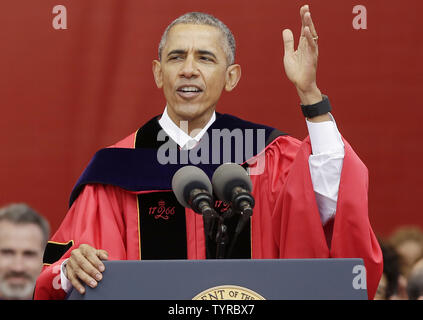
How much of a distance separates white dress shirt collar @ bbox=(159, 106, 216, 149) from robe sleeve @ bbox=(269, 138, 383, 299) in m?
0.52

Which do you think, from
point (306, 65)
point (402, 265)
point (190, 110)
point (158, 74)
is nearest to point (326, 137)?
point (306, 65)

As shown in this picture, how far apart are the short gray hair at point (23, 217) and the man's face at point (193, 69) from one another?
151cm

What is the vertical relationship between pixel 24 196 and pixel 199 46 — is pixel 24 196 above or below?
below

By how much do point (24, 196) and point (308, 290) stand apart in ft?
10.9

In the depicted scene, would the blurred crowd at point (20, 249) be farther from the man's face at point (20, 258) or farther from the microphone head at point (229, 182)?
the microphone head at point (229, 182)

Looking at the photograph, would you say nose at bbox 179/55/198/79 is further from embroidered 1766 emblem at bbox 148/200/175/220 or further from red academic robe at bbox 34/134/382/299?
embroidered 1766 emblem at bbox 148/200/175/220

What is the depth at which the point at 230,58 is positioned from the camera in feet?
12.5

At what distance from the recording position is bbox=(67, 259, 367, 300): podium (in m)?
2.44

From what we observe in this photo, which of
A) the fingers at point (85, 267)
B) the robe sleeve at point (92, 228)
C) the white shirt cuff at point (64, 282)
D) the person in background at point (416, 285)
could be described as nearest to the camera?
the fingers at point (85, 267)

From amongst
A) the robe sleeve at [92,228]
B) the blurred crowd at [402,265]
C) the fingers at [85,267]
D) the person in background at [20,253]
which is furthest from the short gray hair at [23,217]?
the fingers at [85,267]

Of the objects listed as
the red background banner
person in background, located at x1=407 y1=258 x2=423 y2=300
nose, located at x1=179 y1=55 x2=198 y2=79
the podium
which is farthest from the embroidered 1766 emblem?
the red background banner

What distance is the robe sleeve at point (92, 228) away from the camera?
3.32 metres
